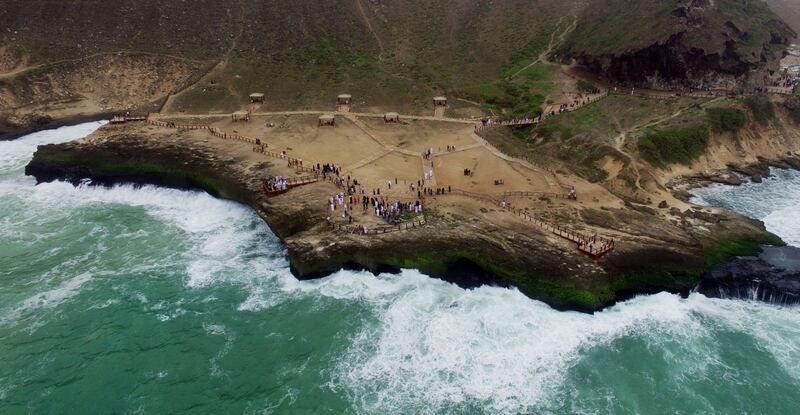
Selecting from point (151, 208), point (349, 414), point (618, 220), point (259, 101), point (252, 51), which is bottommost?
point (349, 414)

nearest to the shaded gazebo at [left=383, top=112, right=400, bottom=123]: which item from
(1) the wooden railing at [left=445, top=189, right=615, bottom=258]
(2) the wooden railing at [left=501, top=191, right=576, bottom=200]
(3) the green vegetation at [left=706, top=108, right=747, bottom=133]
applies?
(2) the wooden railing at [left=501, top=191, right=576, bottom=200]

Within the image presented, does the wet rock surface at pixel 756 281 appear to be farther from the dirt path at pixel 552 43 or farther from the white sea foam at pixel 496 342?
the dirt path at pixel 552 43

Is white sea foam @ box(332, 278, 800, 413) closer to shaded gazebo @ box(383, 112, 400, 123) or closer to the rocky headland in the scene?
the rocky headland

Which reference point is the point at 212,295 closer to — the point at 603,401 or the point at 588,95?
the point at 603,401

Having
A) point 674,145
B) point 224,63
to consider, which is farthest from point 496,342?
point 224,63

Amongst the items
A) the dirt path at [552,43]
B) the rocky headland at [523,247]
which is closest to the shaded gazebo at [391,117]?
the rocky headland at [523,247]

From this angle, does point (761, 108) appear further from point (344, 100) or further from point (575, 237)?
point (344, 100)

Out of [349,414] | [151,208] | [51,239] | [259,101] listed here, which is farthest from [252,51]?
[349,414]
